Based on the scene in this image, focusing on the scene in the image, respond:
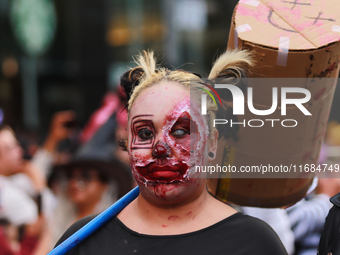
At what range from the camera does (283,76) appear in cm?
146

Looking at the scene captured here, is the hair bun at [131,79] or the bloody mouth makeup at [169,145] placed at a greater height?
the hair bun at [131,79]

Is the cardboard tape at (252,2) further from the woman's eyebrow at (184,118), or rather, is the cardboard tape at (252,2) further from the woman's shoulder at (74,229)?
the woman's shoulder at (74,229)

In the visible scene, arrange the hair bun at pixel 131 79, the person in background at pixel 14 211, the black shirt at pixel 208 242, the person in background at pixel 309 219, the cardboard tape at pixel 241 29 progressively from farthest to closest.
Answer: the person in background at pixel 14 211, the person in background at pixel 309 219, the hair bun at pixel 131 79, the cardboard tape at pixel 241 29, the black shirt at pixel 208 242

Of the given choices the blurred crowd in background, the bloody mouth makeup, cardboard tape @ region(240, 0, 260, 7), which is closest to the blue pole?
the bloody mouth makeup

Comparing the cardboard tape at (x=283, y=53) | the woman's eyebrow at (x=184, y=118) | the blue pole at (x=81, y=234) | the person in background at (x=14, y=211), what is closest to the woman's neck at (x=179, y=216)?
the blue pole at (x=81, y=234)

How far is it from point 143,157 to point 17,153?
317 centimetres

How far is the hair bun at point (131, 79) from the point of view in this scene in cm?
166

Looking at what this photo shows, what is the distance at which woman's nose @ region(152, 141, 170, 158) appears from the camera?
55.7 inches

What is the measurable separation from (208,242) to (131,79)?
31.4 inches

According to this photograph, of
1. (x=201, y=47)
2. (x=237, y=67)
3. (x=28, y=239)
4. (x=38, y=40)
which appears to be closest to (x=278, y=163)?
(x=237, y=67)

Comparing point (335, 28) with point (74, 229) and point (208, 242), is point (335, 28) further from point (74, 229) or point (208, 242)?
→ point (74, 229)

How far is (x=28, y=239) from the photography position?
360 cm

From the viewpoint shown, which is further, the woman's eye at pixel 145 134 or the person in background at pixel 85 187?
the person in background at pixel 85 187

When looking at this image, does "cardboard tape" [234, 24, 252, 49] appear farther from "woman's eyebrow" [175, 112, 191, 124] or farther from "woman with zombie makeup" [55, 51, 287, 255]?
"woman's eyebrow" [175, 112, 191, 124]
